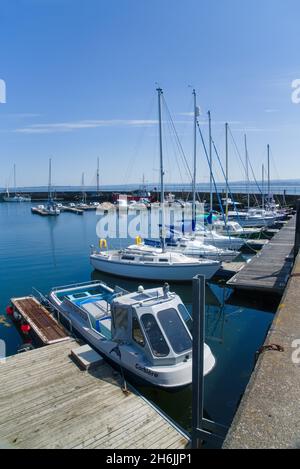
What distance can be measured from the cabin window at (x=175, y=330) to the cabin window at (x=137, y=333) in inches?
24.4

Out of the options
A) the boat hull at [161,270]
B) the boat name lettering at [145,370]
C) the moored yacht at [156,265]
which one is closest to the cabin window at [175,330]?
the boat name lettering at [145,370]

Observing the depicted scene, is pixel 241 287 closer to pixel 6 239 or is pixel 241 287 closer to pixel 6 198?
pixel 6 239

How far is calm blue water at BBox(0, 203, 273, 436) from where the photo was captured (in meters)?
9.11

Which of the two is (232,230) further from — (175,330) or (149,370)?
(149,370)

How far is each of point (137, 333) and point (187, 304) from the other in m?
8.99

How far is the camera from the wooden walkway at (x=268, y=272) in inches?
629

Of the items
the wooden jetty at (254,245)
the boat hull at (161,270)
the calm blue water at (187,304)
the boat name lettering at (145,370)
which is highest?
the wooden jetty at (254,245)

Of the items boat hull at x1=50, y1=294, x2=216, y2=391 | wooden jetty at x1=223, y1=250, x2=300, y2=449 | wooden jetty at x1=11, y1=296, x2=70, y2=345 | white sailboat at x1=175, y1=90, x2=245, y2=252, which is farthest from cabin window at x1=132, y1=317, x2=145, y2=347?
white sailboat at x1=175, y1=90, x2=245, y2=252

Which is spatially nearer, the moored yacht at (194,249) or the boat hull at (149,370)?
the boat hull at (149,370)

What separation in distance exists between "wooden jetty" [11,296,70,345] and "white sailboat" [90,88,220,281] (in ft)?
20.5

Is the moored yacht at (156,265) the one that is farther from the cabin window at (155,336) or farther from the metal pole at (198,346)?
the metal pole at (198,346)

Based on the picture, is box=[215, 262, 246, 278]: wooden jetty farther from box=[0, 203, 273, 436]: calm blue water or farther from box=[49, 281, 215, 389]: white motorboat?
box=[49, 281, 215, 389]: white motorboat

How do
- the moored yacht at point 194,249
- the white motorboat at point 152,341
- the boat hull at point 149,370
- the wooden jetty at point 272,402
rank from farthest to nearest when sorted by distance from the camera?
the moored yacht at point 194,249 < the white motorboat at point 152,341 < the boat hull at point 149,370 < the wooden jetty at point 272,402

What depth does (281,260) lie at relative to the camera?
64.2 ft
